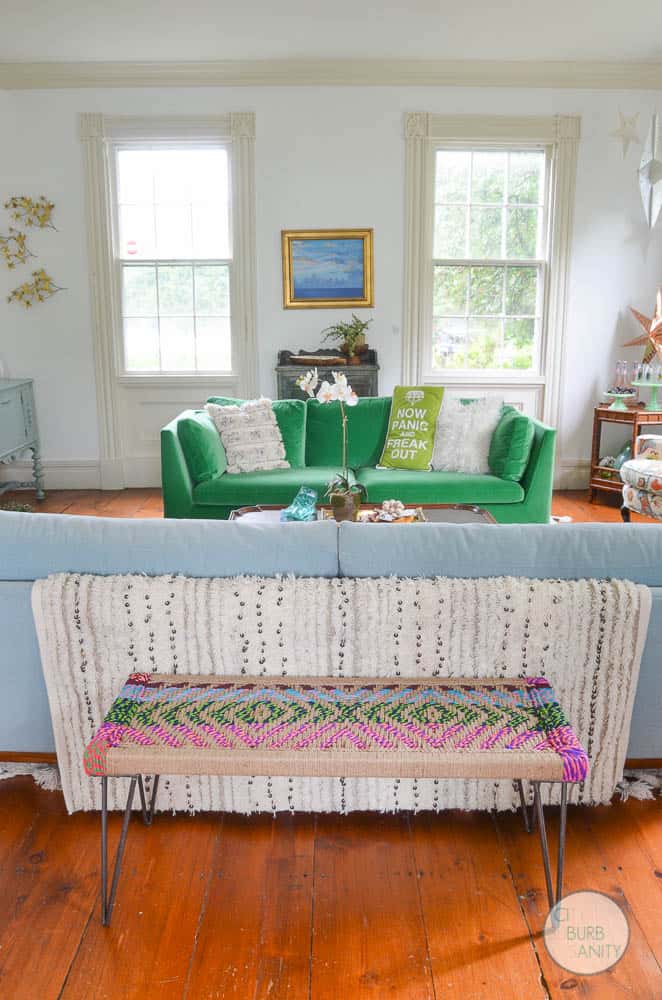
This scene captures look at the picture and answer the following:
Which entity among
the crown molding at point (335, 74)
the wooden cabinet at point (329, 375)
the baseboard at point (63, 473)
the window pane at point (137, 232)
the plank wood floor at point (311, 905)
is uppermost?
the crown molding at point (335, 74)

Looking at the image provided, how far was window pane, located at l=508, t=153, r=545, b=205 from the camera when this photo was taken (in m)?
5.65

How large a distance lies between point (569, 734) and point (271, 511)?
2.25 metres

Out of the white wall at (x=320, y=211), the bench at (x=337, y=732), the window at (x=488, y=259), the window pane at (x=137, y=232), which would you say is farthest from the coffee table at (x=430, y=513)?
the window pane at (x=137, y=232)

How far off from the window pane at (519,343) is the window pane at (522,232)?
1.60 ft

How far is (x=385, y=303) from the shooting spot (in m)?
5.80

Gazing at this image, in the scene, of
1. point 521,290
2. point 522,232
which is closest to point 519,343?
point 521,290

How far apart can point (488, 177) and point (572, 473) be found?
2237mm

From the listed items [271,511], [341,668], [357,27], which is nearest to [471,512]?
[271,511]

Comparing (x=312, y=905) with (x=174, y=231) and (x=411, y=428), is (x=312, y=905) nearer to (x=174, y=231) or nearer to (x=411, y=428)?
(x=411, y=428)

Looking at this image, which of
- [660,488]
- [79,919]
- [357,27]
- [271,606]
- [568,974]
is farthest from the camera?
[357,27]

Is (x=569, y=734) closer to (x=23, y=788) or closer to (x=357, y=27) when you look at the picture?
(x=23, y=788)

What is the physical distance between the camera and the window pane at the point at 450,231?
571cm

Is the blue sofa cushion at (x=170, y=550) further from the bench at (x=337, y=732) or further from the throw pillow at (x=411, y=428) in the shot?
the throw pillow at (x=411, y=428)

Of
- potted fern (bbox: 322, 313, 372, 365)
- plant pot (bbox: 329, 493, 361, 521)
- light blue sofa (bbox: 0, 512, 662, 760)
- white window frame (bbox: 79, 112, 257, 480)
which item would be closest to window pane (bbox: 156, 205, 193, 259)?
white window frame (bbox: 79, 112, 257, 480)
